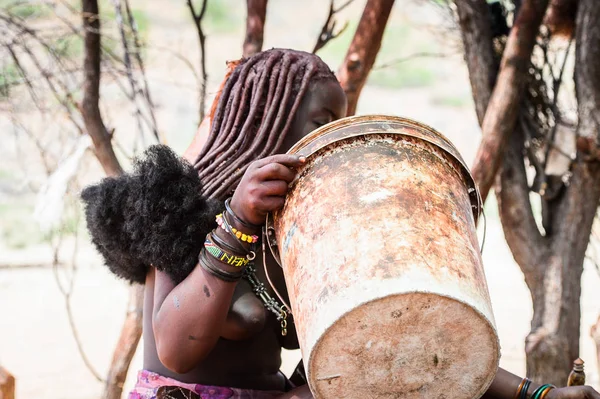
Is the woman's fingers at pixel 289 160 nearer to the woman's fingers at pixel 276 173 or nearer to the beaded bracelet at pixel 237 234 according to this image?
the woman's fingers at pixel 276 173

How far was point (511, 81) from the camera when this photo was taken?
355cm

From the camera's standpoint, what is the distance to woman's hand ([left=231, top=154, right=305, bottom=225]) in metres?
1.91

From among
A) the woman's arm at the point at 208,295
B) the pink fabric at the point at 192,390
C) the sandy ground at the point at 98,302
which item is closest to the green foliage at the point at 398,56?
the sandy ground at the point at 98,302

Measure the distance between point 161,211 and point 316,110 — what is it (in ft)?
1.94

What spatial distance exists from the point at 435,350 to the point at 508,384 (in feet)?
2.32

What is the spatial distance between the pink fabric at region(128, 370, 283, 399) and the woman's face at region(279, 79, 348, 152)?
0.74 meters

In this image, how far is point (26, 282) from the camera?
10297mm

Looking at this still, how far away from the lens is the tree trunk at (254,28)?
11.8 feet

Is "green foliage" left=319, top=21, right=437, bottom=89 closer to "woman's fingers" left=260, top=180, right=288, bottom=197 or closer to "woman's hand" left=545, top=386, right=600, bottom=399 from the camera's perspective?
"woman's hand" left=545, top=386, right=600, bottom=399

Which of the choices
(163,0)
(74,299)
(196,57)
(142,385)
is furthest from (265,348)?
(163,0)

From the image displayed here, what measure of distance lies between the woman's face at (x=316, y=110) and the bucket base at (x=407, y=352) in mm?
812

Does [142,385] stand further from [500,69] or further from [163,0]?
A: [163,0]

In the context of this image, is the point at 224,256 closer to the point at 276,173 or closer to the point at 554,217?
the point at 276,173

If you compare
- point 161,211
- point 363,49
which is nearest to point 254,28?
point 363,49
